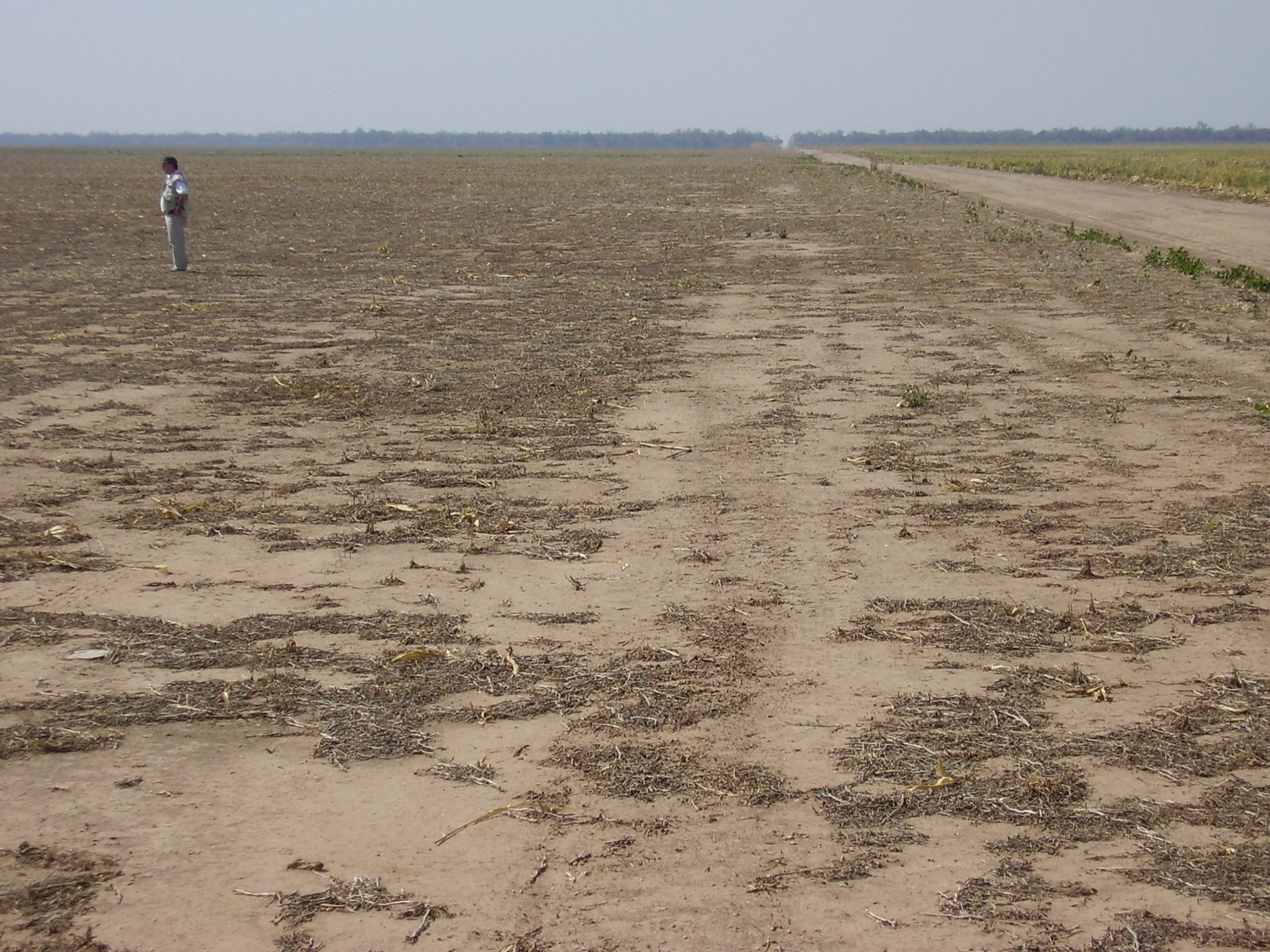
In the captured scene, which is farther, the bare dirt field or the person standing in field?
the person standing in field

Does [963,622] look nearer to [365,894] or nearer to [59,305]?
[365,894]

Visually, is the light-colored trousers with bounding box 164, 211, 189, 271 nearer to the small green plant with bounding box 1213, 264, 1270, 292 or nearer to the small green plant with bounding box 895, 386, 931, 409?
the small green plant with bounding box 895, 386, 931, 409

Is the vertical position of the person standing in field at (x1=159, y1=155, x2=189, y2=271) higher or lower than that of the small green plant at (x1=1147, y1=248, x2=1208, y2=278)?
higher

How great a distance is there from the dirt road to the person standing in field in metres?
16.8

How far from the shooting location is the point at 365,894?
3.86m

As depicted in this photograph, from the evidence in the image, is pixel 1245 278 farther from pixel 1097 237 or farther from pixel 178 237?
pixel 178 237

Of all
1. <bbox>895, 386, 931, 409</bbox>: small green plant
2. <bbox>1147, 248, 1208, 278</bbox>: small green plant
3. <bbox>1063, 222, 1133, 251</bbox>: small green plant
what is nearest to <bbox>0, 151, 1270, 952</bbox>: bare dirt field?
<bbox>895, 386, 931, 409</bbox>: small green plant

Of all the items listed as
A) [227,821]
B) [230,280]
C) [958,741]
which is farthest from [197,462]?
[230,280]

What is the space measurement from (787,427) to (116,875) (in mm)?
6576

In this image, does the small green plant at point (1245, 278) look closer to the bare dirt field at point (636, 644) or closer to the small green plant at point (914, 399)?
the bare dirt field at point (636, 644)

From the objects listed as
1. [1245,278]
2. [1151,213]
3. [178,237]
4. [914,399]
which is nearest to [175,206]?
[178,237]

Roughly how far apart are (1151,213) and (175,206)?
80.6ft

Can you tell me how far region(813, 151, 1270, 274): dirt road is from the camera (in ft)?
74.9

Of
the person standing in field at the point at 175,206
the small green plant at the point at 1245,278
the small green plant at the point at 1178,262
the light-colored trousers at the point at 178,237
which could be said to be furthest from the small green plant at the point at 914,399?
the light-colored trousers at the point at 178,237
